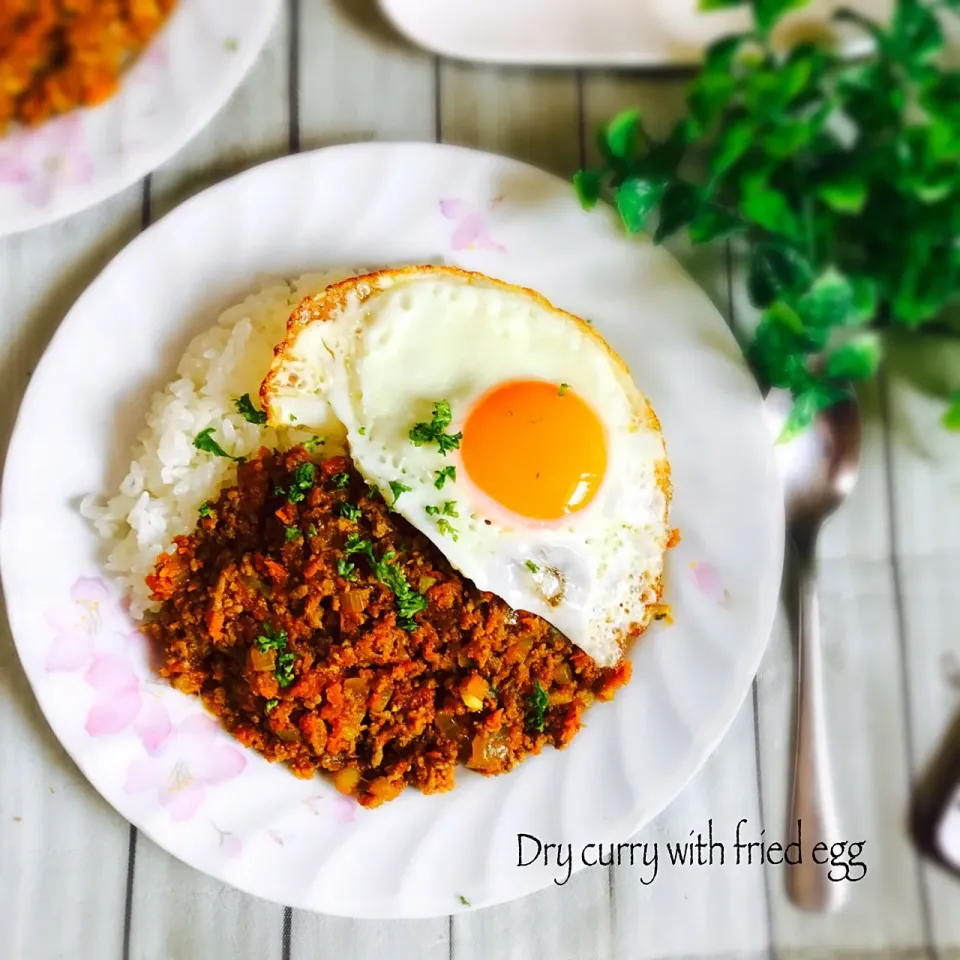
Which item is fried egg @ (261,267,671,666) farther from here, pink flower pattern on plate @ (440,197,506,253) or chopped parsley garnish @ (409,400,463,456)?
pink flower pattern on plate @ (440,197,506,253)

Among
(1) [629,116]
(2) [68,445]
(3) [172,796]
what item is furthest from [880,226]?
(3) [172,796]

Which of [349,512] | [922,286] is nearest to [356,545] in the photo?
[349,512]

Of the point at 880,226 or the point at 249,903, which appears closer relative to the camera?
the point at 880,226

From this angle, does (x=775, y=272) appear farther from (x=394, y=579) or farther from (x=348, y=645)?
(x=348, y=645)

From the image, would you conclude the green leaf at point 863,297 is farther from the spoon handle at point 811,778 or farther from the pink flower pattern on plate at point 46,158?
the pink flower pattern on plate at point 46,158

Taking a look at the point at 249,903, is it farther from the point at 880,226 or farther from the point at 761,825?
the point at 880,226

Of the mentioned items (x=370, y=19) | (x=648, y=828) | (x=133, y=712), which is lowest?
(x=648, y=828)

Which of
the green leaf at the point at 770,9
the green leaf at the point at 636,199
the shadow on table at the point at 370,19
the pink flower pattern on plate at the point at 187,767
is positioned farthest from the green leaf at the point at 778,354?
the pink flower pattern on plate at the point at 187,767
